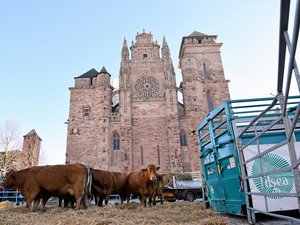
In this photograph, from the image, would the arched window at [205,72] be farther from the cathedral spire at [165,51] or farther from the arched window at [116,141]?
the arched window at [116,141]

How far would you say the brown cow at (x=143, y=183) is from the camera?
8672mm

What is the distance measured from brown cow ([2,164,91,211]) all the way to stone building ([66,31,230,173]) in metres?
20.3

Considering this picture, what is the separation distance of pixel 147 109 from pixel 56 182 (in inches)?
952

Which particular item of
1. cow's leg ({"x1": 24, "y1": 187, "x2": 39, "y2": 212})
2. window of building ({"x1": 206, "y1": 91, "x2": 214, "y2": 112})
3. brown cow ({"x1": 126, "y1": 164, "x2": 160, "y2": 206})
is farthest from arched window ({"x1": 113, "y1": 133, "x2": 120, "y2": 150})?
cow's leg ({"x1": 24, "y1": 187, "x2": 39, "y2": 212})

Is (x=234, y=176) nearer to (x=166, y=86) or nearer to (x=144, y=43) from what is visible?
(x=166, y=86)

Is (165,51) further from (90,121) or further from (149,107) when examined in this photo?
(90,121)

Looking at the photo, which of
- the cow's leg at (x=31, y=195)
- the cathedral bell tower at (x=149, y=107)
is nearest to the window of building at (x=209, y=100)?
the cathedral bell tower at (x=149, y=107)

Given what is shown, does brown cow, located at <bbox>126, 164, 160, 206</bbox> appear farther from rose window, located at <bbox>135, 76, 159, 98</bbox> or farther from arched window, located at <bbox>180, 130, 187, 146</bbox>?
rose window, located at <bbox>135, 76, 159, 98</bbox>

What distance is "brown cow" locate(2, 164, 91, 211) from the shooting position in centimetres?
643

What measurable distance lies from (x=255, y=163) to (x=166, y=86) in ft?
88.1

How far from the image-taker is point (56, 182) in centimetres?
646

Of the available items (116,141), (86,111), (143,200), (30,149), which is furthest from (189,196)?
(30,149)

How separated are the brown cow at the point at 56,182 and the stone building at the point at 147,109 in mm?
20310

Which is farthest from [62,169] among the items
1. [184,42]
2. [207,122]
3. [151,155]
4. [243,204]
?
[184,42]
